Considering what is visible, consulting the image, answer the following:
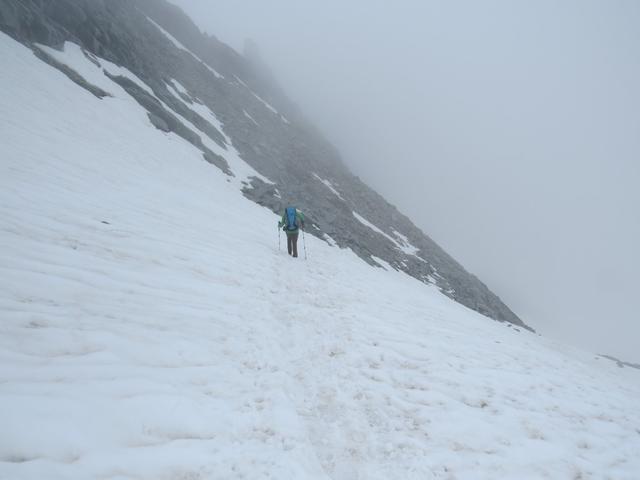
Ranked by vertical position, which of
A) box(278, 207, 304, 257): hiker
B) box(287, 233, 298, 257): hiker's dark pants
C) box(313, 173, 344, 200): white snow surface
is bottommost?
box(287, 233, 298, 257): hiker's dark pants

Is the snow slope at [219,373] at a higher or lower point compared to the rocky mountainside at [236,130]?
lower

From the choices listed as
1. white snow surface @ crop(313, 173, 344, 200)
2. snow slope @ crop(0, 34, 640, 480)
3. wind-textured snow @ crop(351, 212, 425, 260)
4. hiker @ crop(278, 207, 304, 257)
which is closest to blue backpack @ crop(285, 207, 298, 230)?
hiker @ crop(278, 207, 304, 257)

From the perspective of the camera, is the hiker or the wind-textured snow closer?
the hiker

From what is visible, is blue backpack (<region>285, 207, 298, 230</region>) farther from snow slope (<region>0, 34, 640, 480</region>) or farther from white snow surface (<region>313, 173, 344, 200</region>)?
white snow surface (<region>313, 173, 344, 200</region>)

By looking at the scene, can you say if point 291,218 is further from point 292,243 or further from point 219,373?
point 219,373

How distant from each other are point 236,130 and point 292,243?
29.9 meters

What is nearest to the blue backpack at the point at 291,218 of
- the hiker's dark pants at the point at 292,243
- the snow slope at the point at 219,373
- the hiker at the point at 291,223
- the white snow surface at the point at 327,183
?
the hiker at the point at 291,223

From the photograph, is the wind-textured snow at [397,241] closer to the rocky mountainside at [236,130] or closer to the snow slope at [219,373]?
the rocky mountainside at [236,130]

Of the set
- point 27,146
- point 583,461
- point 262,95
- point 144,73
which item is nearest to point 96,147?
point 27,146

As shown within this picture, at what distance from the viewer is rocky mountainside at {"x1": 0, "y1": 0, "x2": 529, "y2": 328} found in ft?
72.6

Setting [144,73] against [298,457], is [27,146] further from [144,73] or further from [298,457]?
[144,73]

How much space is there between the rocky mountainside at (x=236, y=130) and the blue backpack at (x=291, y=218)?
7.44m

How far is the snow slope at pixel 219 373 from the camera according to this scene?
11.2 ft

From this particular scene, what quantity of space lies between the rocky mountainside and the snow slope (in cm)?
1232
